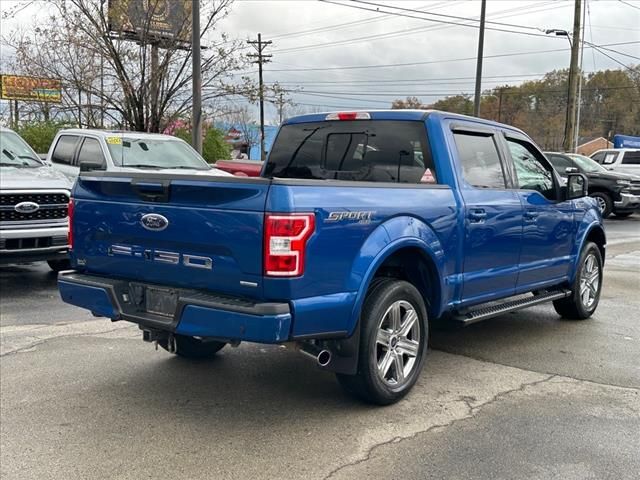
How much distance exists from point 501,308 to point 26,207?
5536 mm

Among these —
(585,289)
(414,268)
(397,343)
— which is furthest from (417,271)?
(585,289)

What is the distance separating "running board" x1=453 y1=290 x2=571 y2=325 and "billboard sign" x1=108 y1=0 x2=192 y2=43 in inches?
543

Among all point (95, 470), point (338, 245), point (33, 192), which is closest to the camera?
point (95, 470)

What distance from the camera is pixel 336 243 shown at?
392 centimetres

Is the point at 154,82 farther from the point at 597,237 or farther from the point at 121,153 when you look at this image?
the point at 597,237

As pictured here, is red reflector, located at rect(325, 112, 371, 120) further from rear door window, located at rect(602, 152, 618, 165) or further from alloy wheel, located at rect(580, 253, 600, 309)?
rear door window, located at rect(602, 152, 618, 165)

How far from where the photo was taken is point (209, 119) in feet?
68.2

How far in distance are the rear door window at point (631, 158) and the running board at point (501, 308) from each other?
19.1 metres

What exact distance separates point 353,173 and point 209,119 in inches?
638

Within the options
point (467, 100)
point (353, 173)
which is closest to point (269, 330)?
point (353, 173)

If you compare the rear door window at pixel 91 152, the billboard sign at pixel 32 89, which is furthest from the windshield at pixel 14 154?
the billboard sign at pixel 32 89

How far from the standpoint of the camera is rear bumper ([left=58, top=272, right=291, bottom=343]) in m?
3.67

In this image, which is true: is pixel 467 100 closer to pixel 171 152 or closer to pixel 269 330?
pixel 171 152

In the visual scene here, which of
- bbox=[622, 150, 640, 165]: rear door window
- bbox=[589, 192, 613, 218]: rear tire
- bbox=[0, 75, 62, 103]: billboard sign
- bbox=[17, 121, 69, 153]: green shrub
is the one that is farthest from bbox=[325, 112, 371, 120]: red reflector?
bbox=[622, 150, 640, 165]: rear door window
